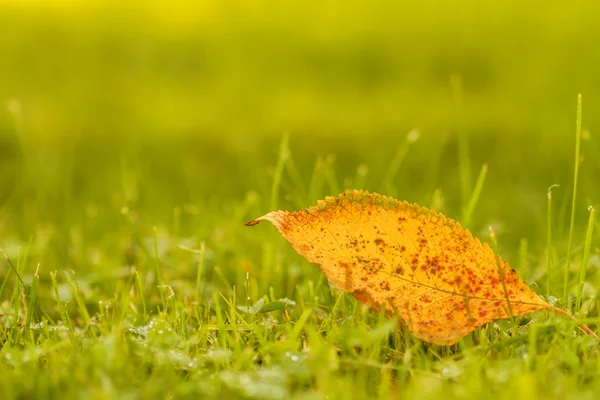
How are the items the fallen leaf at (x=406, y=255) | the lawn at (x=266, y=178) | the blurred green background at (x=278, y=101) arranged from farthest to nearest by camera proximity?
the blurred green background at (x=278, y=101) → the fallen leaf at (x=406, y=255) → the lawn at (x=266, y=178)

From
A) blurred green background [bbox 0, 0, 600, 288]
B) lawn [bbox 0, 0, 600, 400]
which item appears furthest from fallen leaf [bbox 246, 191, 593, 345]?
blurred green background [bbox 0, 0, 600, 288]

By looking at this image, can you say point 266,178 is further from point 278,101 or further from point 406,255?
point 406,255

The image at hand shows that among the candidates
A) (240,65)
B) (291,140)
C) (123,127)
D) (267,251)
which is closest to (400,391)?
(267,251)

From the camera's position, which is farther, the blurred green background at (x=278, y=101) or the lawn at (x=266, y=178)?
the blurred green background at (x=278, y=101)

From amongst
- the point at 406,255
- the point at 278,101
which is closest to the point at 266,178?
the point at 278,101

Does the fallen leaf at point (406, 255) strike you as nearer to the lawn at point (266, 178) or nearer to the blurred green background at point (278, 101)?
the lawn at point (266, 178)

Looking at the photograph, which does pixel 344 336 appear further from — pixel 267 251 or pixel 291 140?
pixel 291 140

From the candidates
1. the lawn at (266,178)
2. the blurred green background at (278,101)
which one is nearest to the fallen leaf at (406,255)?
the lawn at (266,178)
